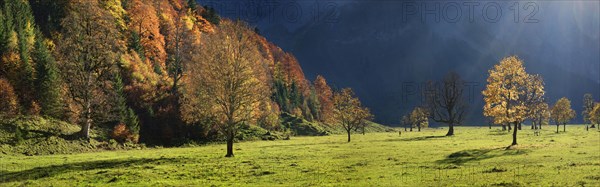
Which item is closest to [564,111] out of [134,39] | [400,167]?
[400,167]

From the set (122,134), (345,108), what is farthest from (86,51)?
(345,108)

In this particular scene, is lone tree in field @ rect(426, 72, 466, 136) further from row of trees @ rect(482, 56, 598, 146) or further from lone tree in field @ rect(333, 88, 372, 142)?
row of trees @ rect(482, 56, 598, 146)

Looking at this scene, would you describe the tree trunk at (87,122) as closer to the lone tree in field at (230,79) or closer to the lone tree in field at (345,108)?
the lone tree in field at (230,79)

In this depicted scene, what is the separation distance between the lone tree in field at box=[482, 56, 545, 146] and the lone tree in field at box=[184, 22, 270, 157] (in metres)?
30.2

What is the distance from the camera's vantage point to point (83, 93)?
5800cm

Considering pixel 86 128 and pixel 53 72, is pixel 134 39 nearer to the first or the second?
pixel 53 72

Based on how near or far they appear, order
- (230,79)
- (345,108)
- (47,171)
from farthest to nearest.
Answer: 1. (345,108)
2. (230,79)
3. (47,171)

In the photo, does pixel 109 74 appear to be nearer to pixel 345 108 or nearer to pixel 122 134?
pixel 122 134

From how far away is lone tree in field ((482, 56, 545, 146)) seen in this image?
174 ft

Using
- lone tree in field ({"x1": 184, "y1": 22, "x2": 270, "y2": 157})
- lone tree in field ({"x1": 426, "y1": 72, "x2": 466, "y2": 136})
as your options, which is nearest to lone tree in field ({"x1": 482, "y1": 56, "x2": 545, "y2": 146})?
lone tree in field ({"x1": 184, "y1": 22, "x2": 270, "y2": 157})

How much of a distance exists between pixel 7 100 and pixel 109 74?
1622cm

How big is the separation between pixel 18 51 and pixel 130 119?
21.1m

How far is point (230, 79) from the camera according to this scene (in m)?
44.6

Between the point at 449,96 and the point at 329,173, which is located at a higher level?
the point at 449,96
